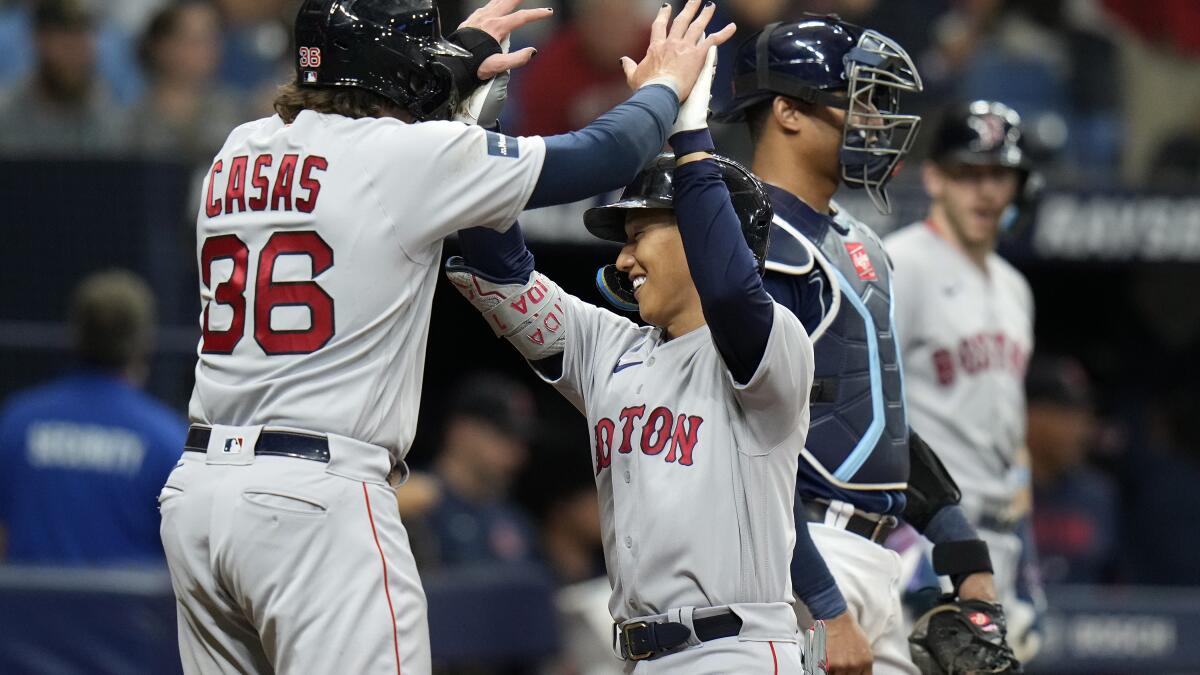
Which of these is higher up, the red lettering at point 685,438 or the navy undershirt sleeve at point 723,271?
the navy undershirt sleeve at point 723,271

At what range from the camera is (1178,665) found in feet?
24.7

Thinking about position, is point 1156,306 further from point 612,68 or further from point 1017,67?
point 612,68

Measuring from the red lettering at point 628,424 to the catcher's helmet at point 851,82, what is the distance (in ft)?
2.81

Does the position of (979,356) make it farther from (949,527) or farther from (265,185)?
(265,185)

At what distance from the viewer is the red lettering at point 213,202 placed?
327 cm

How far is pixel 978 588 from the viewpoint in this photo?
3930 millimetres

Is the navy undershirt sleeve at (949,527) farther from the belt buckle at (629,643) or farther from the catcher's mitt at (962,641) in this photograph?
the belt buckle at (629,643)

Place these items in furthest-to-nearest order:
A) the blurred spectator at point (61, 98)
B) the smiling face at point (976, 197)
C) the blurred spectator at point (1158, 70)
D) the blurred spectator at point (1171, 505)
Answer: the blurred spectator at point (1158, 70)
the blurred spectator at point (1171, 505)
the blurred spectator at point (61, 98)
the smiling face at point (976, 197)

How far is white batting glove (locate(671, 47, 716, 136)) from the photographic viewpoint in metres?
3.28

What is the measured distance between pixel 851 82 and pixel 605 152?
31.9 inches

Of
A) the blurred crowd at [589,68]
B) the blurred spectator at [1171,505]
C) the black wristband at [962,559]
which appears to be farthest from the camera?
the blurred spectator at [1171,505]

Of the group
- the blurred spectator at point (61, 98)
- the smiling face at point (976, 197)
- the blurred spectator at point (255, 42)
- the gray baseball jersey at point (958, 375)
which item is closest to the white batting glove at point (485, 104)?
the gray baseball jersey at point (958, 375)

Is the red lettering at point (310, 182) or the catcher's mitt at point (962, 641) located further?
the catcher's mitt at point (962, 641)

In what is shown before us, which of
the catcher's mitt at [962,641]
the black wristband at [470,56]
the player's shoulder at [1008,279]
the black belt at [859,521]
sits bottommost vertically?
the catcher's mitt at [962,641]
